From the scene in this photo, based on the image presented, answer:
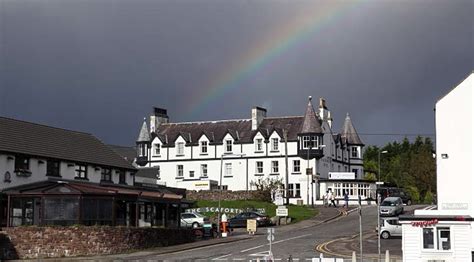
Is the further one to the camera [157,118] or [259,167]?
[157,118]

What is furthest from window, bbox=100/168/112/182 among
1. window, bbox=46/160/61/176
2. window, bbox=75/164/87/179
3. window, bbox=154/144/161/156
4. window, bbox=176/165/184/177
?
window, bbox=154/144/161/156

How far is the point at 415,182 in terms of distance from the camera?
112 metres

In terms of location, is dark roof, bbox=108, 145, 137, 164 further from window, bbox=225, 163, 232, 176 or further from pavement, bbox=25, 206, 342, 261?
pavement, bbox=25, 206, 342, 261

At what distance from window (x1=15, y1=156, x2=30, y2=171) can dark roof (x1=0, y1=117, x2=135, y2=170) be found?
0.47 metres

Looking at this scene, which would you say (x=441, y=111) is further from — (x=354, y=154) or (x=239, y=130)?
(x=354, y=154)

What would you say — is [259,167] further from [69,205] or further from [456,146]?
[69,205]

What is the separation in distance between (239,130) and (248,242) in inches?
2054

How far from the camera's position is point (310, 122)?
319ft

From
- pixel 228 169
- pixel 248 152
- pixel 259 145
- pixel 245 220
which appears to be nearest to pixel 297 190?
pixel 259 145

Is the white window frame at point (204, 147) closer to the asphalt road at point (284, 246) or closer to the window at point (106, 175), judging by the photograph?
the asphalt road at point (284, 246)

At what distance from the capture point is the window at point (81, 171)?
59344 millimetres

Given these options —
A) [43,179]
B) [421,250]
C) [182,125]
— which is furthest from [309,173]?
[421,250]

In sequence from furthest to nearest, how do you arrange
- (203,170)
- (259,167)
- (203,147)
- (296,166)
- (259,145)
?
(203,147), (203,170), (259,145), (259,167), (296,166)

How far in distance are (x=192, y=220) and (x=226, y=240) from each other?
8.81 m
